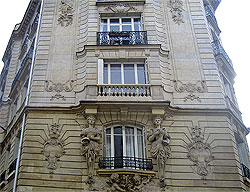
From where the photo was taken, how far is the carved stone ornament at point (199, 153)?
44.5ft

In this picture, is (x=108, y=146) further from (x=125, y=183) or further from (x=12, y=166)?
(x=12, y=166)

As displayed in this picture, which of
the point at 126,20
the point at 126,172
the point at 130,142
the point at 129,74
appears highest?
the point at 126,20

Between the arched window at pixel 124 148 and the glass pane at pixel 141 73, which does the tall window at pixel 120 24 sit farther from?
the arched window at pixel 124 148

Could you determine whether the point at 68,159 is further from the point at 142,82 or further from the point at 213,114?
the point at 213,114

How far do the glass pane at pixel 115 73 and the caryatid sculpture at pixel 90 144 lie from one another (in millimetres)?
2878

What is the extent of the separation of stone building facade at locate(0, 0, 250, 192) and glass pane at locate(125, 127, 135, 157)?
0.16 feet

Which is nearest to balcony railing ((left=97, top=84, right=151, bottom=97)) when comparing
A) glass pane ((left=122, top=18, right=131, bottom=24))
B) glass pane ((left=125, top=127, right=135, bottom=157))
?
glass pane ((left=125, top=127, right=135, bottom=157))

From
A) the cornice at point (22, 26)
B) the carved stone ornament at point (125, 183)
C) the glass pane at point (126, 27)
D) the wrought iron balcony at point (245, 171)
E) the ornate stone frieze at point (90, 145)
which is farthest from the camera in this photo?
the cornice at point (22, 26)

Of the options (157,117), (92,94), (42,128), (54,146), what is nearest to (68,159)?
(54,146)

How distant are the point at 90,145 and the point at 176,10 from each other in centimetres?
1013

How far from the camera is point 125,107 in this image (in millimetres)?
14586

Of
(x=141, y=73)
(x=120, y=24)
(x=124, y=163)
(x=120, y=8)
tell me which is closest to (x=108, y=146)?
(x=124, y=163)

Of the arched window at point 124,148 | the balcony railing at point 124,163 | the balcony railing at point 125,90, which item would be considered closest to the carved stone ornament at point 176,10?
the balcony railing at point 125,90

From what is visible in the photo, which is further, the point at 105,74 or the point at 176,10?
the point at 176,10
